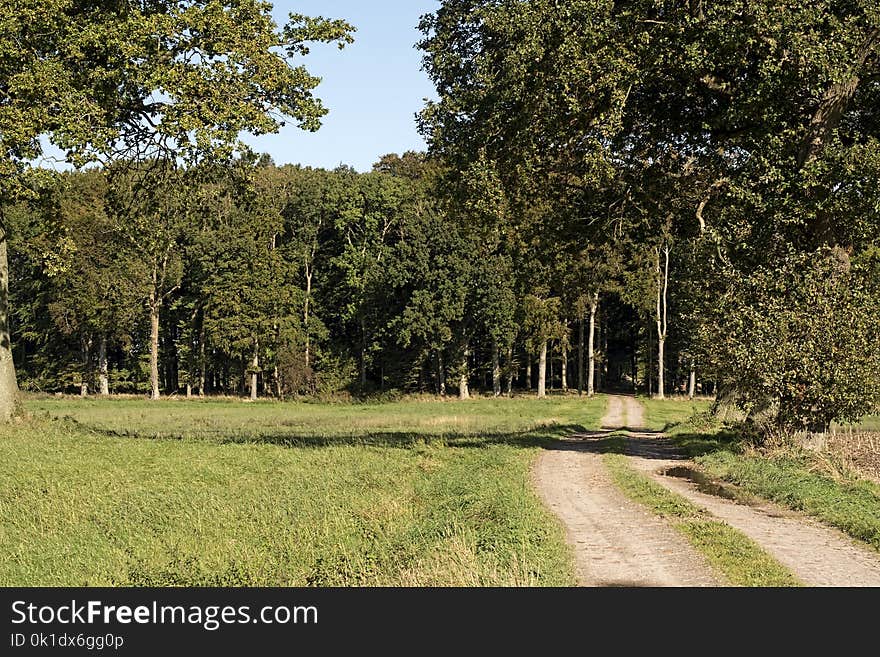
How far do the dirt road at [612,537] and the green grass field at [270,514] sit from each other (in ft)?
1.33

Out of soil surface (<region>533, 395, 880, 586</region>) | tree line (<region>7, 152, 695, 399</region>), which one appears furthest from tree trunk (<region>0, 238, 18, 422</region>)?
tree line (<region>7, 152, 695, 399</region>)

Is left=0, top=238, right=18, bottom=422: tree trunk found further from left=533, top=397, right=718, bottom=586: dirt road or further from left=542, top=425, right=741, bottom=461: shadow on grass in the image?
left=533, top=397, right=718, bottom=586: dirt road

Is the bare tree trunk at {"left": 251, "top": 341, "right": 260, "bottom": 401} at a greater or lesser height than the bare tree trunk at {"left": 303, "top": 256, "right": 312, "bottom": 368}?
lesser

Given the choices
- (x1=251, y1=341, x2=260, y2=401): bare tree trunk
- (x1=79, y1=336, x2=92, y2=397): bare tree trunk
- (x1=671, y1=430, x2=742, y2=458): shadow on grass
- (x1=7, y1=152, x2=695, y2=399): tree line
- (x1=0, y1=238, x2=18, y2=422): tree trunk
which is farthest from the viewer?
(x1=79, y1=336, x2=92, y2=397): bare tree trunk

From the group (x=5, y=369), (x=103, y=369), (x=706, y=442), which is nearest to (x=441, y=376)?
(x=103, y=369)

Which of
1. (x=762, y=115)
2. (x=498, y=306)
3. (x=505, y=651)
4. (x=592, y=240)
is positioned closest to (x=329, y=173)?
(x=498, y=306)

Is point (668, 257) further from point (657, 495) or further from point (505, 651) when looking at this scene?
point (505, 651)

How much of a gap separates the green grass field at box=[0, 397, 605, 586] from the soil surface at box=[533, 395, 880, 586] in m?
0.53

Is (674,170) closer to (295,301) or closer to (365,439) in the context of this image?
(365,439)

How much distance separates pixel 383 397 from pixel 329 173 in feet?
75.3

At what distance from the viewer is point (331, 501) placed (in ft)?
46.0

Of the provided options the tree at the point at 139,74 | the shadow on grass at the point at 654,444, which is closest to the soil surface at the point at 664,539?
the shadow on grass at the point at 654,444

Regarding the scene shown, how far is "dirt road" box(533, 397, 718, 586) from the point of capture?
9242mm

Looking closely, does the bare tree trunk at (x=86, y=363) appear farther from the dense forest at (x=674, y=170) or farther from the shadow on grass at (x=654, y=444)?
the shadow on grass at (x=654, y=444)
